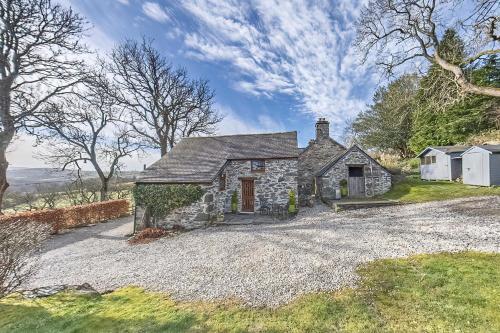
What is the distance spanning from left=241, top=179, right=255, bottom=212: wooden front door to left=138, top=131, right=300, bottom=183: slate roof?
1.88 metres

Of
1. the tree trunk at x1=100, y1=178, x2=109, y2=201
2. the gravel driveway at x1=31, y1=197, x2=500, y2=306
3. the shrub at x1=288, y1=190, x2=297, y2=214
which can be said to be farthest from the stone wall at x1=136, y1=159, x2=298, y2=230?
the tree trunk at x1=100, y1=178, x2=109, y2=201

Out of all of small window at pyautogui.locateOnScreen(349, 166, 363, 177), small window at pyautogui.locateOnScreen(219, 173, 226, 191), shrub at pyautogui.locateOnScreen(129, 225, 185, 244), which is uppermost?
small window at pyautogui.locateOnScreen(349, 166, 363, 177)

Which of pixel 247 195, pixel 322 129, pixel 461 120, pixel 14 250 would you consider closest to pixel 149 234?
pixel 14 250

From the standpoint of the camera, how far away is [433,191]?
15453mm

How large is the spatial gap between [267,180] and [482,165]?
47.2ft

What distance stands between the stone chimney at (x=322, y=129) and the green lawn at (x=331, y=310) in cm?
1562

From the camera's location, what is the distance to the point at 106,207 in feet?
59.3

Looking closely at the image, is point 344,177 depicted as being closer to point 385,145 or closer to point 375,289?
point 375,289

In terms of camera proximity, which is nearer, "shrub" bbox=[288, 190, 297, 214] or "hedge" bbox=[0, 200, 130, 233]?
"hedge" bbox=[0, 200, 130, 233]

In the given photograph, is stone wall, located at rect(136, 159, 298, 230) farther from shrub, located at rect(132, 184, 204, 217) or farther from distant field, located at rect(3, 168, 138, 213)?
distant field, located at rect(3, 168, 138, 213)

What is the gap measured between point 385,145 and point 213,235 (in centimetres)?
3069

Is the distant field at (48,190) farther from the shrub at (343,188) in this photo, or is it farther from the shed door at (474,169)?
the shed door at (474,169)

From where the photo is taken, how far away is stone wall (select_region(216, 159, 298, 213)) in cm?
1585

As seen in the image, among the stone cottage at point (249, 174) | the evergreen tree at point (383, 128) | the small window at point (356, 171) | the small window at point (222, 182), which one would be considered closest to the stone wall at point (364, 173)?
the stone cottage at point (249, 174)
